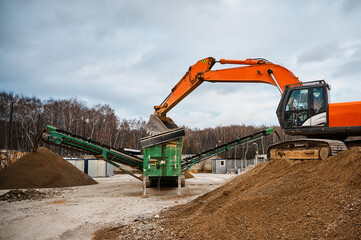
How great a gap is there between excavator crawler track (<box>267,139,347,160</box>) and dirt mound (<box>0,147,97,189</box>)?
11.8m

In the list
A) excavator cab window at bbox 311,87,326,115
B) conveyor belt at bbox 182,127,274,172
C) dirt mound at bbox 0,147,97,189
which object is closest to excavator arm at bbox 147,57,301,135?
excavator cab window at bbox 311,87,326,115

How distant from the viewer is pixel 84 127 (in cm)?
4081

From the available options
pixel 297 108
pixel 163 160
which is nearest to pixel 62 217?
pixel 163 160

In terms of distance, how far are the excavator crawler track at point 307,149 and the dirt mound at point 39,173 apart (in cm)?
1184

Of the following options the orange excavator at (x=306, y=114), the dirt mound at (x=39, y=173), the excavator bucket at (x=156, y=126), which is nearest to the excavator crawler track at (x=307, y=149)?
the orange excavator at (x=306, y=114)

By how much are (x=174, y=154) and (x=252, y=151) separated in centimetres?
4224

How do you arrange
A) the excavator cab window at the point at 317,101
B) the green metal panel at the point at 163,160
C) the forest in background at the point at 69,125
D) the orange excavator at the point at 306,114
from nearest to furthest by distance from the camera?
the orange excavator at the point at 306,114
the excavator cab window at the point at 317,101
the green metal panel at the point at 163,160
the forest in background at the point at 69,125

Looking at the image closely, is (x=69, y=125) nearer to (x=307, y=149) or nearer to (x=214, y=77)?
(x=214, y=77)

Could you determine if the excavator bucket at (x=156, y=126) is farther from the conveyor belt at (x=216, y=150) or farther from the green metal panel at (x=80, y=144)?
the conveyor belt at (x=216, y=150)

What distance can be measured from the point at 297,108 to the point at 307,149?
4.05 ft

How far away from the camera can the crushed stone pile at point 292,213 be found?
11.1 feet

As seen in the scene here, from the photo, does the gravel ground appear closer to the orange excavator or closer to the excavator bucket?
the excavator bucket

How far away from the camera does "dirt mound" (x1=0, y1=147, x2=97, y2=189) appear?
13.4 meters

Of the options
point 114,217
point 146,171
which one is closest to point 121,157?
point 146,171
